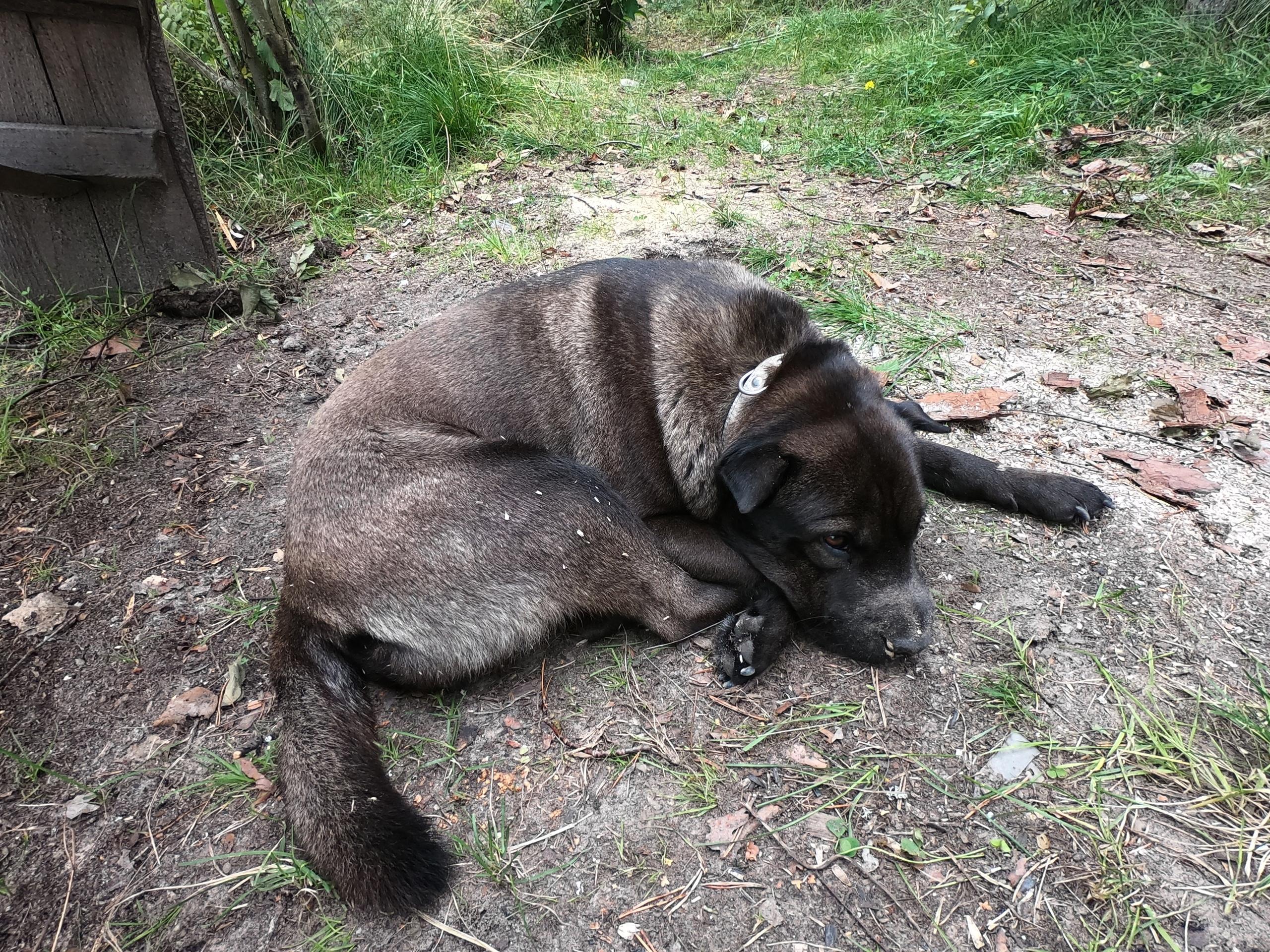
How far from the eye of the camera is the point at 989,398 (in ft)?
13.1

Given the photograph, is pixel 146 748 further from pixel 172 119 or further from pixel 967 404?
pixel 172 119

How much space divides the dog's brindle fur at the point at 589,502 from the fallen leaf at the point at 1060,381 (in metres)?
0.96

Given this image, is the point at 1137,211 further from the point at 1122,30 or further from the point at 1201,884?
the point at 1201,884

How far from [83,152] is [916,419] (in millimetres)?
5190

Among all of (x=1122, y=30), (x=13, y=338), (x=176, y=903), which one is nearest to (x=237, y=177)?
(x=13, y=338)

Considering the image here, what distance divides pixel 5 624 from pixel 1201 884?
442 centimetres

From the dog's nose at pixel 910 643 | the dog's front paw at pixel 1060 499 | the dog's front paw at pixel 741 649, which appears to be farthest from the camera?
the dog's front paw at pixel 1060 499

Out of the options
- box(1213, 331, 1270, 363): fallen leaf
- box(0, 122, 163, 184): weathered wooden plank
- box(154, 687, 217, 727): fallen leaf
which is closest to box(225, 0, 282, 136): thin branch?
box(0, 122, 163, 184): weathered wooden plank

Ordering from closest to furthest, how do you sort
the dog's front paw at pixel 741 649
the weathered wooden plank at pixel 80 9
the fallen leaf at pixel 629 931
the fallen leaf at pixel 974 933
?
the fallen leaf at pixel 974 933 → the fallen leaf at pixel 629 931 → the dog's front paw at pixel 741 649 → the weathered wooden plank at pixel 80 9

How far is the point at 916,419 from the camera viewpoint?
121 inches

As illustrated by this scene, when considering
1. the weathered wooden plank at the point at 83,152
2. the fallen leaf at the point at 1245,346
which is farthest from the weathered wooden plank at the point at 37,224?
the fallen leaf at the point at 1245,346

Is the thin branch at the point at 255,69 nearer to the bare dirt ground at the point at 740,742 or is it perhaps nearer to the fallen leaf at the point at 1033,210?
the bare dirt ground at the point at 740,742

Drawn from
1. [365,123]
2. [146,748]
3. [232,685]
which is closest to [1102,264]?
[232,685]

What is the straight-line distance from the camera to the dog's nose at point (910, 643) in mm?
2684
